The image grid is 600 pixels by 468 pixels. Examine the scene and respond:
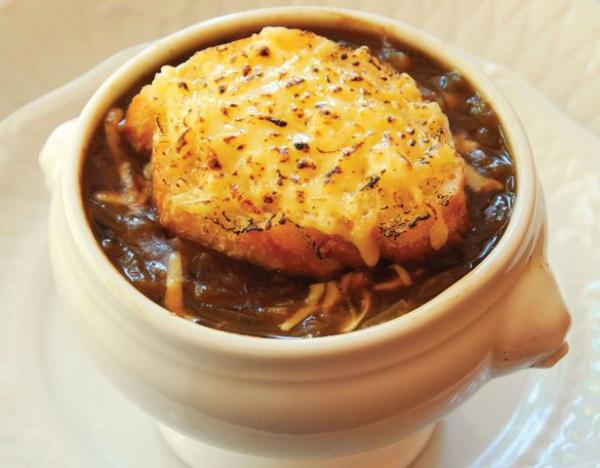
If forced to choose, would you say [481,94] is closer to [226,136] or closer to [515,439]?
[226,136]

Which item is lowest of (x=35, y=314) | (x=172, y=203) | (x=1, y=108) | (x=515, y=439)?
(x=515, y=439)

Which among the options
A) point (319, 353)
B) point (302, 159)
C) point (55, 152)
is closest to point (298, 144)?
point (302, 159)

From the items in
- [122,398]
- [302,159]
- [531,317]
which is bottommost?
[122,398]

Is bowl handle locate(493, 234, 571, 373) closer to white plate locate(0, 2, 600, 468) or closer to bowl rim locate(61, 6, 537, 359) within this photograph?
bowl rim locate(61, 6, 537, 359)

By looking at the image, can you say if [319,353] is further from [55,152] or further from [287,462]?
[55,152]

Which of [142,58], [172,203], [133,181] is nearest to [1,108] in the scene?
[142,58]

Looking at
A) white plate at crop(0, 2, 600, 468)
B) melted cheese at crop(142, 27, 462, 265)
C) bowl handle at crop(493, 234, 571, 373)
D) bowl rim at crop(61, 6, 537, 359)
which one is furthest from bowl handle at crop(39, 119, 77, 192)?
bowl handle at crop(493, 234, 571, 373)

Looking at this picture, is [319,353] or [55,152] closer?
[319,353]
